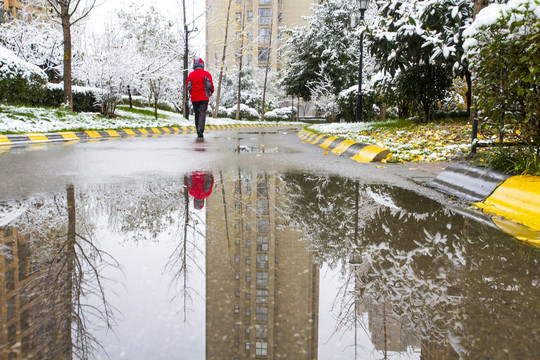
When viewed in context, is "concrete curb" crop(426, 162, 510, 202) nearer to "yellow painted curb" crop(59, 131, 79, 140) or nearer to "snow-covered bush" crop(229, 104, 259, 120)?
"yellow painted curb" crop(59, 131, 79, 140)

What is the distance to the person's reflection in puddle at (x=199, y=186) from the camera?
4219 mm

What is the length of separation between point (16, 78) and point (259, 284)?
52.7 feet

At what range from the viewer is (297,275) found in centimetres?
240

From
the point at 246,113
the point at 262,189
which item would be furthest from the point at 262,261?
the point at 246,113

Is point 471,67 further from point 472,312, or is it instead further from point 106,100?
point 106,100

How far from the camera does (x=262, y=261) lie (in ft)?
8.38

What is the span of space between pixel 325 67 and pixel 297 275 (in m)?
35.7

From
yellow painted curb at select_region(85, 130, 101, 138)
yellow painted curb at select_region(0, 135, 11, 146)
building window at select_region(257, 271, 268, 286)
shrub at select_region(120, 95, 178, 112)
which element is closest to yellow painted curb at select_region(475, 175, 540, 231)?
building window at select_region(257, 271, 268, 286)

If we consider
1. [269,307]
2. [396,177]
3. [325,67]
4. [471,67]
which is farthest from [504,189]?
[325,67]

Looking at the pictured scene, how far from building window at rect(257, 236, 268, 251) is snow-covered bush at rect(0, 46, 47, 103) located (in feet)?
48.8

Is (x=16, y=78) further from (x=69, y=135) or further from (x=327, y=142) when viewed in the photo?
(x=327, y=142)

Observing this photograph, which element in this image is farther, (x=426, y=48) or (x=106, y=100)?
(x=106, y=100)

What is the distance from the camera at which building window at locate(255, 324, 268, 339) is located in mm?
1781

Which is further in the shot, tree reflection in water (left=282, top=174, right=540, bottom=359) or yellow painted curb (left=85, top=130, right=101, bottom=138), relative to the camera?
yellow painted curb (left=85, top=130, right=101, bottom=138)
